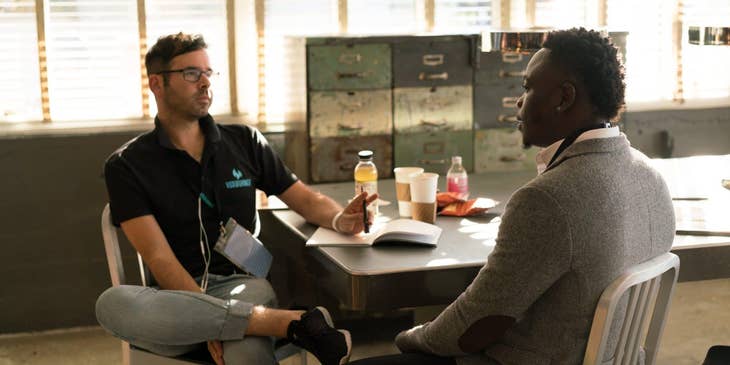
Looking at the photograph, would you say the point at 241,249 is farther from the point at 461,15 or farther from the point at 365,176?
the point at 461,15

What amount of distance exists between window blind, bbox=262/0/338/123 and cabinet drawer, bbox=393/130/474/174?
23.3 inches

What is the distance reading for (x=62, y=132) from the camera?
15.4 ft

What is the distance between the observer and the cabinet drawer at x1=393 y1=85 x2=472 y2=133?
4.91m

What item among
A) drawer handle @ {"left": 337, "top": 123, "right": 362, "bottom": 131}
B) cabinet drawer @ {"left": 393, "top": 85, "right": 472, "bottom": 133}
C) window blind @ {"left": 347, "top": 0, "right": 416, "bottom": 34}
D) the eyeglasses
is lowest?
drawer handle @ {"left": 337, "top": 123, "right": 362, "bottom": 131}

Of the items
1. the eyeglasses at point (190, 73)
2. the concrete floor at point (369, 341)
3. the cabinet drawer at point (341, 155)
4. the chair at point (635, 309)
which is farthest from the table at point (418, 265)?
the cabinet drawer at point (341, 155)

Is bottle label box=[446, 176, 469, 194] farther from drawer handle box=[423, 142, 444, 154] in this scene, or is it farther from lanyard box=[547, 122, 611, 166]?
drawer handle box=[423, 142, 444, 154]

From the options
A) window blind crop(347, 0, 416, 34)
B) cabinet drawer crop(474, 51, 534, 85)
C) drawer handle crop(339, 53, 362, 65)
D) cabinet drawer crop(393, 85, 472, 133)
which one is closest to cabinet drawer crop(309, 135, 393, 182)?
cabinet drawer crop(393, 85, 472, 133)

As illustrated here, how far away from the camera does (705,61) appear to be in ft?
19.6

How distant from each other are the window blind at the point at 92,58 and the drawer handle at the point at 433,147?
1.51 metres

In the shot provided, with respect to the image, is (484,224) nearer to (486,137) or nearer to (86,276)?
(486,137)

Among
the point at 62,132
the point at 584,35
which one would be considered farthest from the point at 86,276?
the point at 584,35

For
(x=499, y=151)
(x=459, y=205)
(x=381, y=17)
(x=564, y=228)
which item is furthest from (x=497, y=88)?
(x=564, y=228)

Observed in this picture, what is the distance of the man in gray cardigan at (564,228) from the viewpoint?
1934mm

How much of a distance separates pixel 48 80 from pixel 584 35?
11.1 ft
